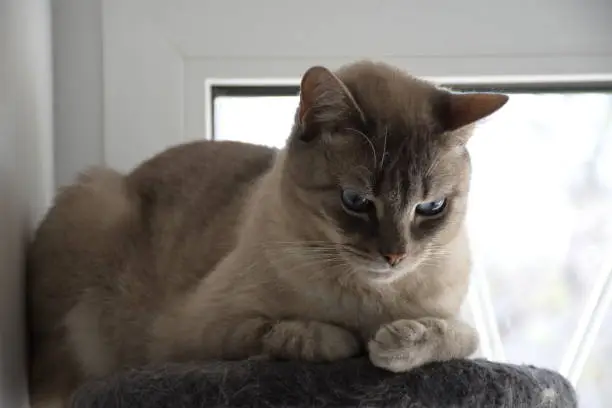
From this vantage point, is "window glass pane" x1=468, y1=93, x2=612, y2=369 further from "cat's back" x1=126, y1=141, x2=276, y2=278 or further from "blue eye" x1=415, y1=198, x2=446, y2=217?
"blue eye" x1=415, y1=198, x2=446, y2=217

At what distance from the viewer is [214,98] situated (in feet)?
5.15

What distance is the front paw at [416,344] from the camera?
2.99 feet

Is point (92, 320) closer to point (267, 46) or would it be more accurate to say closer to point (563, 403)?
point (267, 46)

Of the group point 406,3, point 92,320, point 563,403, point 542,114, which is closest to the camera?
point 563,403

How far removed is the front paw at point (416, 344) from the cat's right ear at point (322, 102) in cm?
24

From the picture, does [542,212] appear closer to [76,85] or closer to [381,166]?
[381,166]

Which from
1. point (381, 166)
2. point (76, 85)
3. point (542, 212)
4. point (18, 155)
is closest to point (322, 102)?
point (381, 166)

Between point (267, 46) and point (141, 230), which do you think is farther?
point (267, 46)

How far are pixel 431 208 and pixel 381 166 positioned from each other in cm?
9

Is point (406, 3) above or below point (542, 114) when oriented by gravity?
above

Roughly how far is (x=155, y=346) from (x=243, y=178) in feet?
1.02

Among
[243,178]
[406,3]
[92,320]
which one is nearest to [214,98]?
[243,178]

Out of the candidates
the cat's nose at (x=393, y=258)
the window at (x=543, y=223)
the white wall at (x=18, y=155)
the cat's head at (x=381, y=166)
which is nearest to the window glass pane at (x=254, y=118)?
the window at (x=543, y=223)

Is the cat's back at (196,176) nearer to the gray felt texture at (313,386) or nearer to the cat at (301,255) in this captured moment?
the cat at (301,255)
